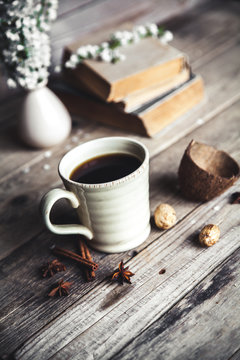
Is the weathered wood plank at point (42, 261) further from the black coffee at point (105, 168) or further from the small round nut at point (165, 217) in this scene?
the black coffee at point (105, 168)

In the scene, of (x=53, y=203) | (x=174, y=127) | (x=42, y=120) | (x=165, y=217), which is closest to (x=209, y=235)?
(x=165, y=217)

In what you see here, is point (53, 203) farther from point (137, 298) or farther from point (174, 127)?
point (174, 127)

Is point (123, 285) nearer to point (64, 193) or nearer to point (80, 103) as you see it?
point (64, 193)

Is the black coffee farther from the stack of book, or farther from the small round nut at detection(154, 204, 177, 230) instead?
the stack of book

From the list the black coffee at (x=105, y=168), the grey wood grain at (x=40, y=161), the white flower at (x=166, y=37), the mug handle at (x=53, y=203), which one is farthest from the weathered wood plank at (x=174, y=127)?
the mug handle at (x=53, y=203)

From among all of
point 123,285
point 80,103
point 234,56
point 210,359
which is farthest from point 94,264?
point 234,56

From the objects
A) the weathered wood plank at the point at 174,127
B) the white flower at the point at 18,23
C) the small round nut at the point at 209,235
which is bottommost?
the weathered wood plank at the point at 174,127

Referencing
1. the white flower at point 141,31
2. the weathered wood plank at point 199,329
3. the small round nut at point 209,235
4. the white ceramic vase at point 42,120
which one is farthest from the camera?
the white flower at point 141,31
